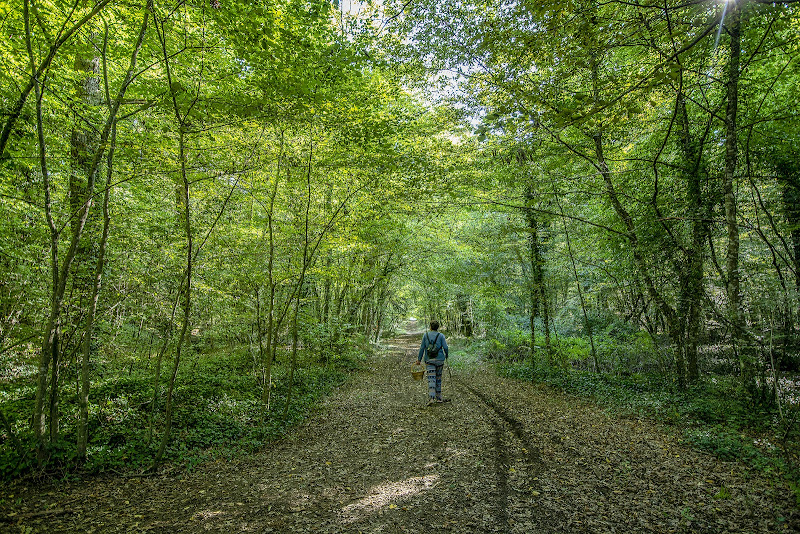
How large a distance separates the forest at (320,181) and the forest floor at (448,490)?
0.58 metres

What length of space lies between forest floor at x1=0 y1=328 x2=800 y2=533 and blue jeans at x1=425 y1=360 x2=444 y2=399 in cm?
172

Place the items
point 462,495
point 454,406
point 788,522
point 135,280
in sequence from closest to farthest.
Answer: point 788,522 < point 462,495 < point 135,280 < point 454,406

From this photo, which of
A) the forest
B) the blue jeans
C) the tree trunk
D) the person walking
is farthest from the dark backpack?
the tree trunk


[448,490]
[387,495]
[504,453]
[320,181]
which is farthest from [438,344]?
[320,181]

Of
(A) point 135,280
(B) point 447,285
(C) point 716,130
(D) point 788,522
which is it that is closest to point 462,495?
(D) point 788,522

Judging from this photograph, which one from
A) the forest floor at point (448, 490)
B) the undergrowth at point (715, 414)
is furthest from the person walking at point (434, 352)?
the undergrowth at point (715, 414)

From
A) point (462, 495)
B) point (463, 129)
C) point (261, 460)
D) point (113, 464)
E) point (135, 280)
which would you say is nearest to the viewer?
point (462, 495)

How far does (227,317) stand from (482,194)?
29.3 feet

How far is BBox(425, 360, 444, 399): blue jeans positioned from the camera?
8594 mm

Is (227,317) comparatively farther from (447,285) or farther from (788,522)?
(447,285)

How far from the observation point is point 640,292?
340 inches

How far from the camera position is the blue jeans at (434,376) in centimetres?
859

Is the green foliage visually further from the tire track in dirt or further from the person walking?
the person walking

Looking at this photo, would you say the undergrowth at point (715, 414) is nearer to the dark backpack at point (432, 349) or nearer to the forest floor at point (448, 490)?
the forest floor at point (448, 490)
